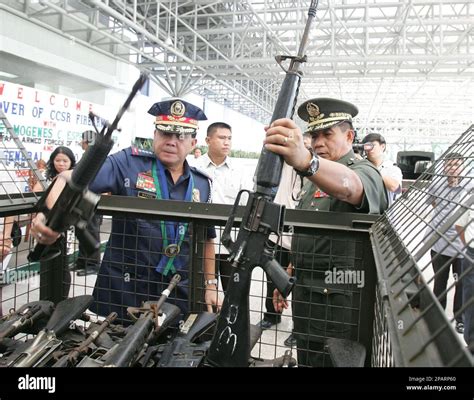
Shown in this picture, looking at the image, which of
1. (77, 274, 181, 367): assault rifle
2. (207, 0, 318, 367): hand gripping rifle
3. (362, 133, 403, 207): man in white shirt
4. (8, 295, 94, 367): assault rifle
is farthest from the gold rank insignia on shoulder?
(362, 133, 403, 207): man in white shirt

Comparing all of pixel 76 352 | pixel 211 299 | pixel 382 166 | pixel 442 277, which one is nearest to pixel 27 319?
pixel 76 352

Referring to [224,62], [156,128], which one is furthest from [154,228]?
[224,62]

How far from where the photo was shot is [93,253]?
0.66 metres

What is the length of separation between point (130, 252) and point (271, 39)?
7574 mm

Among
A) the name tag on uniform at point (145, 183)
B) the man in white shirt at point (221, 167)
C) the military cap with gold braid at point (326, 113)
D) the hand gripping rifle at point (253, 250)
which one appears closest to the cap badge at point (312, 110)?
the military cap with gold braid at point (326, 113)

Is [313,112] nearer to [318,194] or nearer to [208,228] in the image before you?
[318,194]

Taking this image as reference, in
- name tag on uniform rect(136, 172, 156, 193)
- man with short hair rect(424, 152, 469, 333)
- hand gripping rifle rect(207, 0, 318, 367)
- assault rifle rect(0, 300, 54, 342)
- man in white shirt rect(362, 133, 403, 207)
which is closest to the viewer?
man with short hair rect(424, 152, 469, 333)

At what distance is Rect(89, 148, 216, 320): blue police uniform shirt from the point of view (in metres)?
1.36

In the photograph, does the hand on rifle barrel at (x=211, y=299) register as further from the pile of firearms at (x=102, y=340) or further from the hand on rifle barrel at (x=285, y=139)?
the hand on rifle barrel at (x=285, y=139)

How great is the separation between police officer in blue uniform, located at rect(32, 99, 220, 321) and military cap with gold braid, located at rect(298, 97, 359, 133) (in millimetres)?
450

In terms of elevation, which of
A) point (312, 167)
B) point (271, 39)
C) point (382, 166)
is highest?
point (271, 39)

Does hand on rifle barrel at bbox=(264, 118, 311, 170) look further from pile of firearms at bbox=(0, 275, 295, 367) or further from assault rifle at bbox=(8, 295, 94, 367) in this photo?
assault rifle at bbox=(8, 295, 94, 367)
